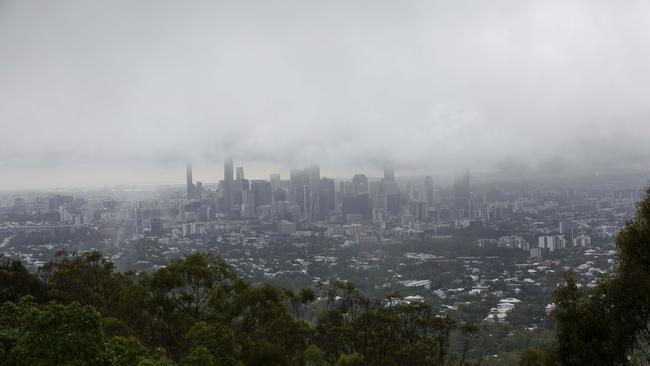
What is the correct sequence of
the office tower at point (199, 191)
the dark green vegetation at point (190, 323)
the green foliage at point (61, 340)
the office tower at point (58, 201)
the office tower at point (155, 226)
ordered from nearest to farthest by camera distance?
the green foliage at point (61, 340) < the dark green vegetation at point (190, 323) < the office tower at point (58, 201) < the office tower at point (155, 226) < the office tower at point (199, 191)

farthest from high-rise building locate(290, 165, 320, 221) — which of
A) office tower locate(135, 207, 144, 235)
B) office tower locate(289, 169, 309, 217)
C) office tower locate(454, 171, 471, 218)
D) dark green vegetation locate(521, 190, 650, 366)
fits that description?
dark green vegetation locate(521, 190, 650, 366)

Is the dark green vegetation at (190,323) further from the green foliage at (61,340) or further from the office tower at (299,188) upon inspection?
the office tower at (299,188)

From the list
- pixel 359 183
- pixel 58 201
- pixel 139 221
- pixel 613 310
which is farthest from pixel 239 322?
pixel 359 183

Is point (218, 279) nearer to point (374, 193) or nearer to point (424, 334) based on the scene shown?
point (424, 334)

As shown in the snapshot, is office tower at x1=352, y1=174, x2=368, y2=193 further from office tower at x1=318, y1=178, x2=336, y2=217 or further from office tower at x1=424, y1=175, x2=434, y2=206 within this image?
office tower at x1=424, y1=175, x2=434, y2=206

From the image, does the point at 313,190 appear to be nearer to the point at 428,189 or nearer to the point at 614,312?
the point at 428,189

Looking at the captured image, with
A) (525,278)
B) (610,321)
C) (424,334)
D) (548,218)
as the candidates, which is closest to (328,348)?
(424,334)

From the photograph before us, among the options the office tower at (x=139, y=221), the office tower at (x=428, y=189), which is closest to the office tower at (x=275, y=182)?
the office tower at (x=139, y=221)
